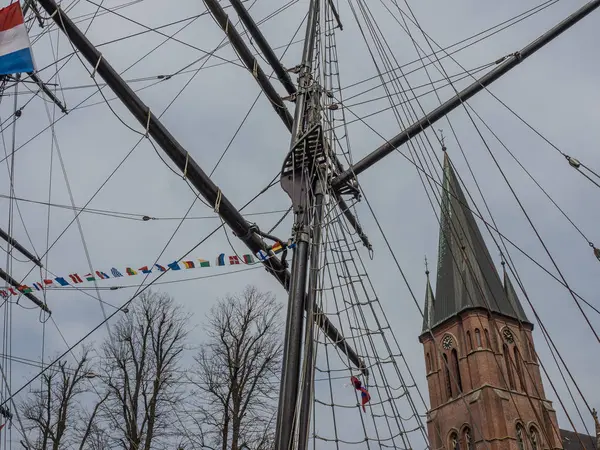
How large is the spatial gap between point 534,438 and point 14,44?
36.4 m

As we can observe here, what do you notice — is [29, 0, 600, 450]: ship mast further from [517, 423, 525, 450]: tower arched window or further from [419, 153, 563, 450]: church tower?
[517, 423, 525, 450]: tower arched window

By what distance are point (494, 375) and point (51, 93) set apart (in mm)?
32531

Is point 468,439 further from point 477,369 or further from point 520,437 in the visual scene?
point 477,369

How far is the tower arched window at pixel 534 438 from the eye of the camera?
34531 mm

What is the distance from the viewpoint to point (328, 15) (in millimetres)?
10812

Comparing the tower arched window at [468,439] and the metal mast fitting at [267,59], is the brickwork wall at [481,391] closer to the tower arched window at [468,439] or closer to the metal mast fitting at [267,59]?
the tower arched window at [468,439]

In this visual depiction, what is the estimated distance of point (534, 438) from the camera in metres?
35.1

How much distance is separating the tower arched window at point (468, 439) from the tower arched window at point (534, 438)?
3509mm

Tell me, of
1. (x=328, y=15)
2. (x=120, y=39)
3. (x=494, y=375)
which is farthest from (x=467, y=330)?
(x=120, y=39)

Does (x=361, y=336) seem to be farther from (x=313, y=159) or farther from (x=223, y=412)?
(x=223, y=412)

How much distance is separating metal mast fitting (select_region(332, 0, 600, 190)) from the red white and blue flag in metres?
4.55

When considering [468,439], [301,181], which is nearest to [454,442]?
[468,439]

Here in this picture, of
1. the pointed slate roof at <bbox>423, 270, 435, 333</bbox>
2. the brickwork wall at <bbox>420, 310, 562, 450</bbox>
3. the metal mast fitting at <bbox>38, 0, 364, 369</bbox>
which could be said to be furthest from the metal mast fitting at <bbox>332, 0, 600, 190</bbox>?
the pointed slate roof at <bbox>423, 270, 435, 333</bbox>

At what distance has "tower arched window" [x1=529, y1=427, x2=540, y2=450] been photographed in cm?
3453
